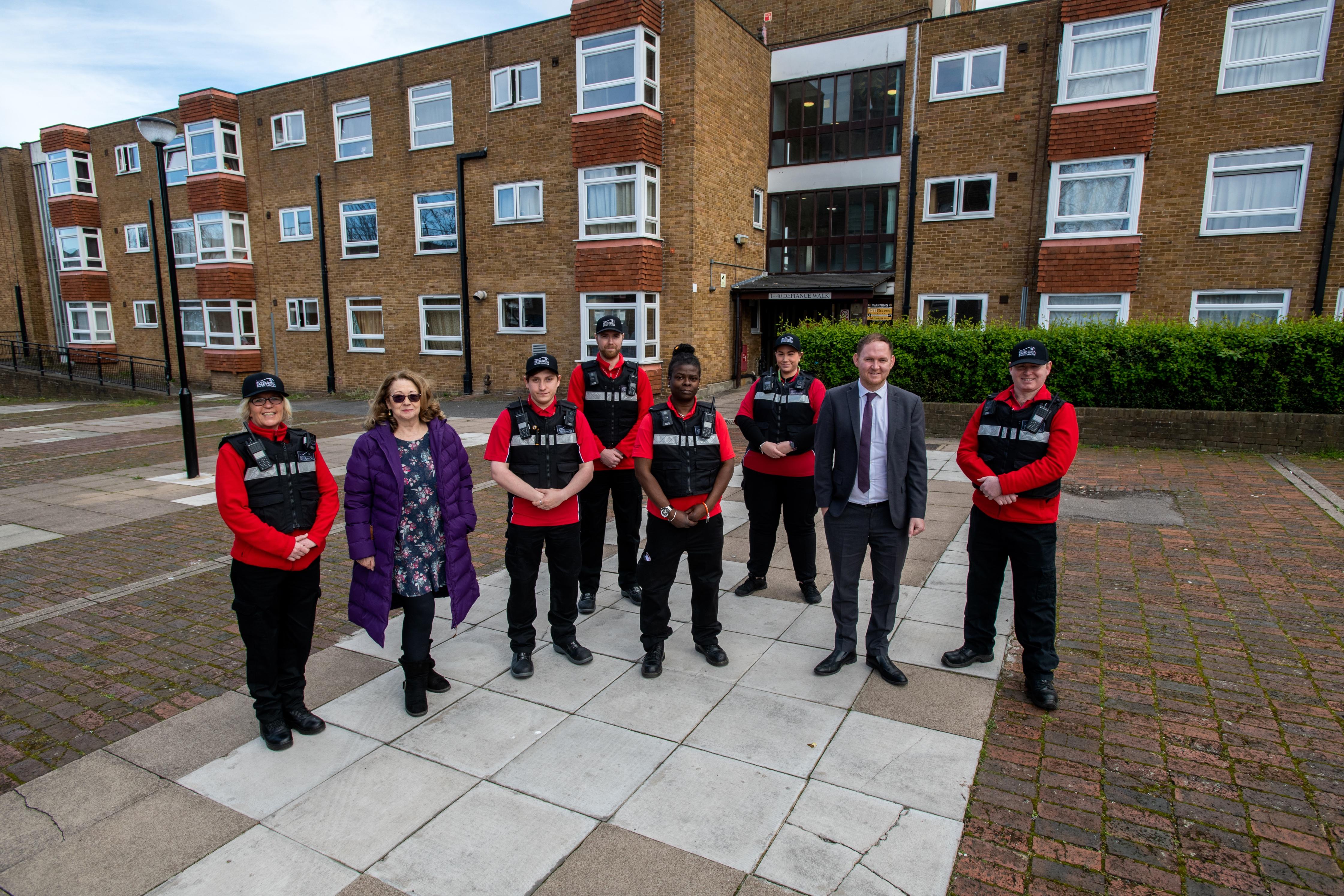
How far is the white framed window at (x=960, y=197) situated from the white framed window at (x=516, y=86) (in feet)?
33.9

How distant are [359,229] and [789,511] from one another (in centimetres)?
2138

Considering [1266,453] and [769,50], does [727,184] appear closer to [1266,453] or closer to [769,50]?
[769,50]

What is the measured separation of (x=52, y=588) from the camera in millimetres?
6039

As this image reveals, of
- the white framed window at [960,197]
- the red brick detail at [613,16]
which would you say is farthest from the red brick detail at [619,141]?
the white framed window at [960,197]

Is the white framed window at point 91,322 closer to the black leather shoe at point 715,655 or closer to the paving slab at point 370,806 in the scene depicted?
the paving slab at point 370,806

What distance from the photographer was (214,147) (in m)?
24.7

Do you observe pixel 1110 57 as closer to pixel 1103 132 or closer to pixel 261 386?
pixel 1103 132

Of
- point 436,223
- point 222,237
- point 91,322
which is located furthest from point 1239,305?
point 91,322

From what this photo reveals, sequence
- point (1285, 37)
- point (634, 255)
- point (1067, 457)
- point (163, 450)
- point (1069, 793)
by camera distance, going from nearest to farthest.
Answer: point (1069, 793), point (1067, 457), point (163, 450), point (1285, 37), point (634, 255)

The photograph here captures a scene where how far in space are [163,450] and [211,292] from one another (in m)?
15.4

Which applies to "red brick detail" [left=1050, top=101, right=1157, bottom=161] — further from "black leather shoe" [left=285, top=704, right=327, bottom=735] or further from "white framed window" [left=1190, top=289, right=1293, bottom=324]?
"black leather shoe" [left=285, top=704, right=327, bottom=735]

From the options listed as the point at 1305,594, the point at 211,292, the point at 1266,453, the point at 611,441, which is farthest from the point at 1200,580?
the point at 211,292

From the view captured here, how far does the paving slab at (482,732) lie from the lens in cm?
367

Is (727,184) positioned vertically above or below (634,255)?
above
